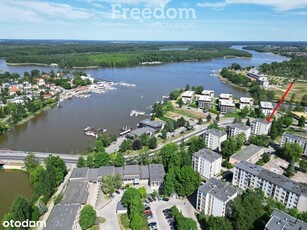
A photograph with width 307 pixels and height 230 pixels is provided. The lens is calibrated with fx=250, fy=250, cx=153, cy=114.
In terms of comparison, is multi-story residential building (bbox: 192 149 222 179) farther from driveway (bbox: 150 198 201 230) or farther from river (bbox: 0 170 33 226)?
river (bbox: 0 170 33 226)

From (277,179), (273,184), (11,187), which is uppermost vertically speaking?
(277,179)

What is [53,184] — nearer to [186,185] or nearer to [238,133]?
[186,185]

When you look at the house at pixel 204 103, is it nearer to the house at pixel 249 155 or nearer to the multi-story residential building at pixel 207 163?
the house at pixel 249 155

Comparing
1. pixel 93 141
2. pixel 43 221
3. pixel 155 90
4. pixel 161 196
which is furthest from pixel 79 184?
pixel 155 90

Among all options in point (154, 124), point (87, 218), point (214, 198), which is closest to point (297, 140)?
point (214, 198)

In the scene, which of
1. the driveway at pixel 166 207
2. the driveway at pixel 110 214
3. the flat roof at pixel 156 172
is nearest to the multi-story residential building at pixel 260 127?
the flat roof at pixel 156 172

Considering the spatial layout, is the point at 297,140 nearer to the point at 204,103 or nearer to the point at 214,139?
the point at 214,139

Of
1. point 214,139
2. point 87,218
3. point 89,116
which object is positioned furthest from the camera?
point 89,116

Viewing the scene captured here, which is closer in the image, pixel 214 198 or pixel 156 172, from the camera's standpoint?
pixel 214 198
